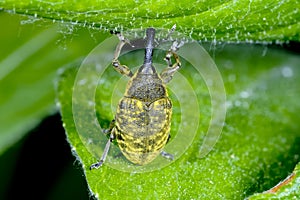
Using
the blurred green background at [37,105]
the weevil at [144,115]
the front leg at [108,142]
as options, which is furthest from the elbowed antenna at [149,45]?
the front leg at [108,142]

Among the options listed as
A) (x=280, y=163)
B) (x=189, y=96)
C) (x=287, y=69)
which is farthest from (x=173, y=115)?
(x=287, y=69)

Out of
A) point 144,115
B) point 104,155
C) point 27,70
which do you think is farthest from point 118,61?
point 27,70

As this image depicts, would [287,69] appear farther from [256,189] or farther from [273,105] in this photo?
[256,189]

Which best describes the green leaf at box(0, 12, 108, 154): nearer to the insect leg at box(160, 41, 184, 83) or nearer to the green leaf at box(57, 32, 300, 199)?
the green leaf at box(57, 32, 300, 199)

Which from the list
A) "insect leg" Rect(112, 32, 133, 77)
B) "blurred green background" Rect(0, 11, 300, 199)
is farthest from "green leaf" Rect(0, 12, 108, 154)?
"insect leg" Rect(112, 32, 133, 77)

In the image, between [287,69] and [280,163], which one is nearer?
[280,163]
